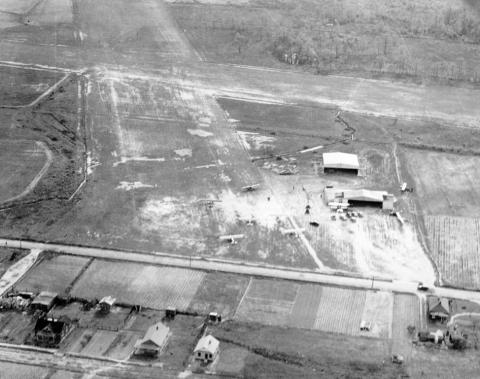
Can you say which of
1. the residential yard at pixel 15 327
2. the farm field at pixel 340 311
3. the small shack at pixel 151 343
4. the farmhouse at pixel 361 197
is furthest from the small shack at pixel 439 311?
the residential yard at pixel 15 327

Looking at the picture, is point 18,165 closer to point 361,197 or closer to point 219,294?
point 219,294

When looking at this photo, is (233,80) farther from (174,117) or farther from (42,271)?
(42,271)

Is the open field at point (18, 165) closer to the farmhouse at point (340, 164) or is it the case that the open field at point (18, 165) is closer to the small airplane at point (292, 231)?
the small airplane at point (292, 231)

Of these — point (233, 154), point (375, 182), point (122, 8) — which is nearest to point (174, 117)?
point (233, 154)

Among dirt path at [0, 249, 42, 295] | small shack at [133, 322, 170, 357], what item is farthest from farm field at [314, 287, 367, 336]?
dirt path at [0, 249, 42, 295]

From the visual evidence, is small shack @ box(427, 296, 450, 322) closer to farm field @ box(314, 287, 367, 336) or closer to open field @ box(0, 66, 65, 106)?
farm field @ box(314, 287, 367, 336)

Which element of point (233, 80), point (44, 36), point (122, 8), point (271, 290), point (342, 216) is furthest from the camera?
point (122, 8)

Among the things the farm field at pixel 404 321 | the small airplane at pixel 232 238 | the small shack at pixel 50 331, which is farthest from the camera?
the small airplane at pixel 232 238
